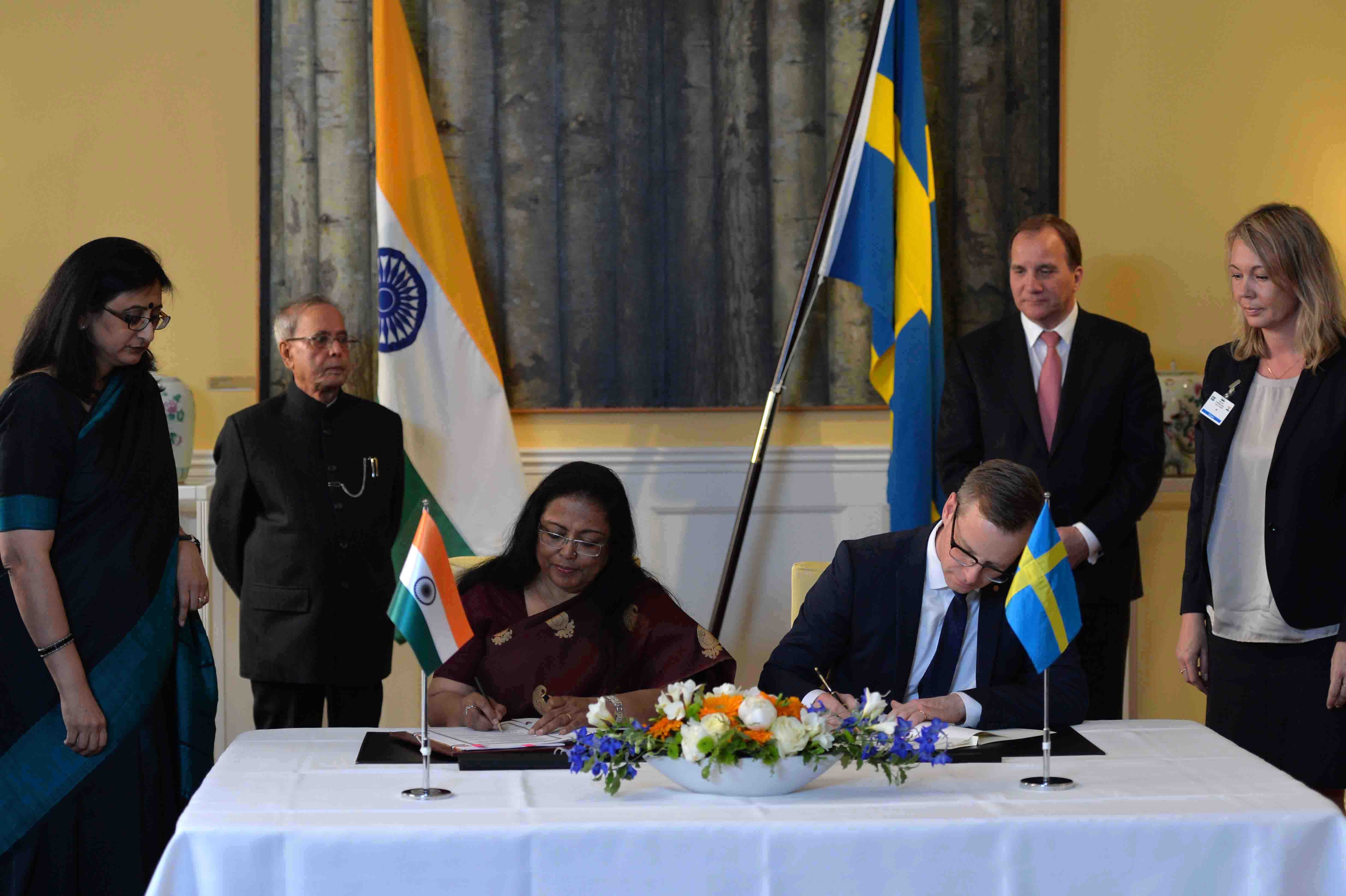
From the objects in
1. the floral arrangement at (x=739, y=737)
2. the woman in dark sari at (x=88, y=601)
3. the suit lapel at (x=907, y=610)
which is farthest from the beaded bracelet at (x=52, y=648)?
the suit lapel at (x=907, y=610)

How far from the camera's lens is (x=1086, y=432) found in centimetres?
344

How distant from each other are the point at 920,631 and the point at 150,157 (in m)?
2.87

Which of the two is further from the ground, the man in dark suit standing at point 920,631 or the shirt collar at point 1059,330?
the shirt collar at point 1059,330

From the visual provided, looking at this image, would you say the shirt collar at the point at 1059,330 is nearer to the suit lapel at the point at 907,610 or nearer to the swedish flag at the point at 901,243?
the swedish flag at the point at 901,243

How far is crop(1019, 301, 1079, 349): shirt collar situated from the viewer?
3.57 meters

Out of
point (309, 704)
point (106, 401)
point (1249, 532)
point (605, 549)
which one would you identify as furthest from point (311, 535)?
point (1249, 532)

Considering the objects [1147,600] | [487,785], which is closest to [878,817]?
[487,785]

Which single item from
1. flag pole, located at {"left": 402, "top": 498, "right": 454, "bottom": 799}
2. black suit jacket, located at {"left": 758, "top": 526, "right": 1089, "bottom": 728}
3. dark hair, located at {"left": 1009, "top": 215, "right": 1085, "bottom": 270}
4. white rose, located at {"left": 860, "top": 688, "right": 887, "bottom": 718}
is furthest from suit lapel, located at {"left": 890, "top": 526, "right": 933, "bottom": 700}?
dark hair, located at {"left": 1009, "top": 215, "right": 1085, "bottom": 270}

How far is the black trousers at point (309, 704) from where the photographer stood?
139 inches

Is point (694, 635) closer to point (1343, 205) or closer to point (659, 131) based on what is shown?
point (659, 131)

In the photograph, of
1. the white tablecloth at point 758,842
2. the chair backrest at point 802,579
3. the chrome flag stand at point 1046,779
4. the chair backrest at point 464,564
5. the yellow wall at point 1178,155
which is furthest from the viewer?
the yellow wall at point 1178,155

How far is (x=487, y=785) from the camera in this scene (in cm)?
205

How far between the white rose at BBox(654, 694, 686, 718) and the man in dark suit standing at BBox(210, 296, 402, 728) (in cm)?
168

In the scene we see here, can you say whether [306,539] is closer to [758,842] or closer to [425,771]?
[425,771]
